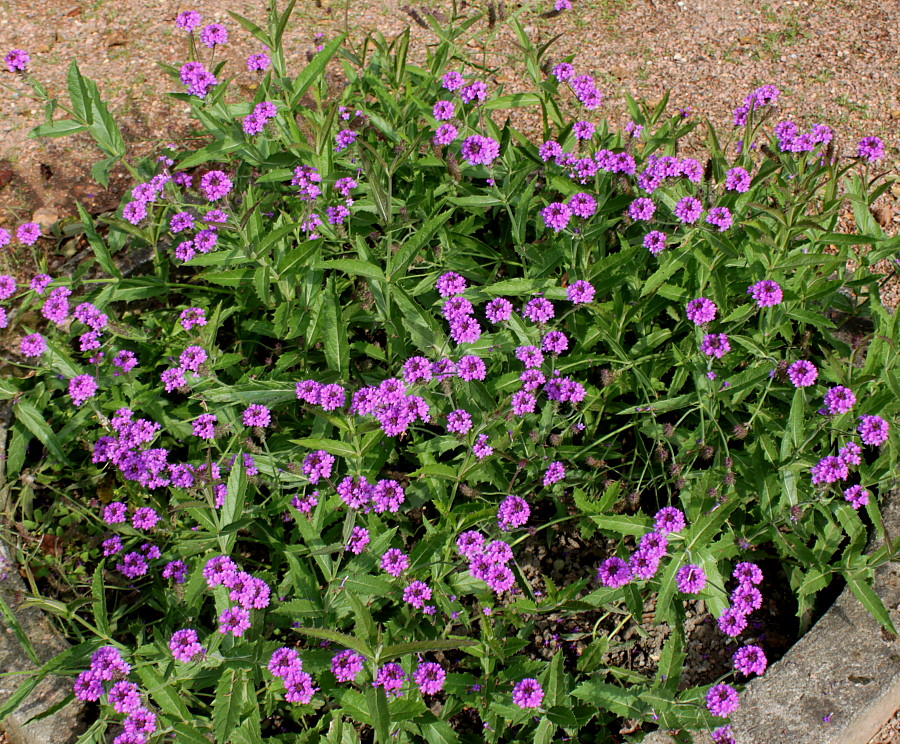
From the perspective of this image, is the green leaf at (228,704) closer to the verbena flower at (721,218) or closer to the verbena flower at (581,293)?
the verbena flower at (581,293)

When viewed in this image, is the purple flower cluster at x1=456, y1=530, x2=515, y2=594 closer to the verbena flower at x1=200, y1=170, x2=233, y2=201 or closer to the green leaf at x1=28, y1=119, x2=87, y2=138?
the verbena flower at x1=200, y1=170, x2=233, y2=201

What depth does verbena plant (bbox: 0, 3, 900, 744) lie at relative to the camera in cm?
238

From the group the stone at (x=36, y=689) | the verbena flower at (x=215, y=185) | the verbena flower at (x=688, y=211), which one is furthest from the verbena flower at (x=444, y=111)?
the stone at (x=36, y=689)

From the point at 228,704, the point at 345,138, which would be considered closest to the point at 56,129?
the point at 345,138

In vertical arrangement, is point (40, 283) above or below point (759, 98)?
below

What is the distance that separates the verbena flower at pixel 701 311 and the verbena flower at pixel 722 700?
125cm

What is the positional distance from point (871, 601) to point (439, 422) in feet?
5.07

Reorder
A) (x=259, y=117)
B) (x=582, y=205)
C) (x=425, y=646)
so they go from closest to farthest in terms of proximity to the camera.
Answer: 1. (x=425, y=646)
2. (x=582, y=205)
3. (x=259, y=117)

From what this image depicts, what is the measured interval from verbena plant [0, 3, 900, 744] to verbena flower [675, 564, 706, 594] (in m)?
0.01

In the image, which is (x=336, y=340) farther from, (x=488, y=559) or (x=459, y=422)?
(x=488, y=559)

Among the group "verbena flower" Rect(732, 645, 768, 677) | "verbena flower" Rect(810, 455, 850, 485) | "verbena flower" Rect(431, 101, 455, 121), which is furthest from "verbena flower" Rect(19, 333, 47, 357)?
"verbena flower" Rect(810, 455, 850, 485)

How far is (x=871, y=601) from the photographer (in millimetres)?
2410

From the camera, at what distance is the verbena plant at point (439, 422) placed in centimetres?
238

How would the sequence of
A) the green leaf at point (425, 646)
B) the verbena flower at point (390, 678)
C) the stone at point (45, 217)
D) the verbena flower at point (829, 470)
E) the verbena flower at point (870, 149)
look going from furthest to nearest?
the stone at point (45, 217)
the verbena flower at point (870, 149)
the verbena flower at point (829, 470)
the verbena flower at point (390, 678)
the green leaf at point (425, 646)
